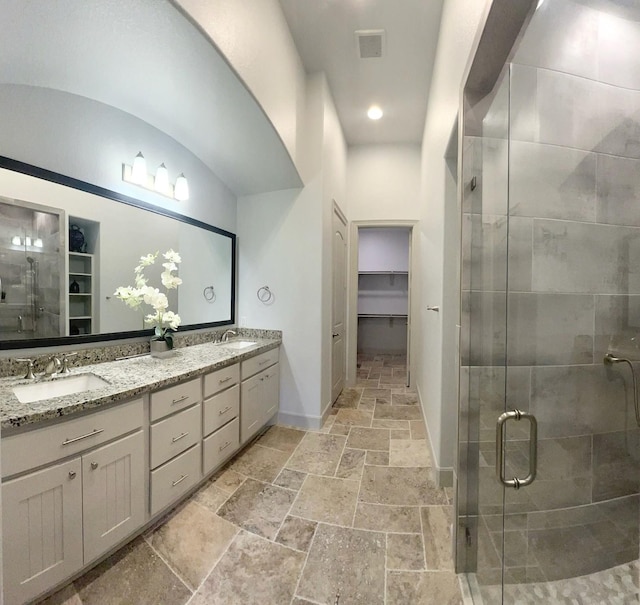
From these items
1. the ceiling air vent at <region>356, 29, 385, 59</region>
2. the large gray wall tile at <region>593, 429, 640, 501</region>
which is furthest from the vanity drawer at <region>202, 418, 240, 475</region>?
the ceiling air vent at <region>356, 29, 385, 59</region>

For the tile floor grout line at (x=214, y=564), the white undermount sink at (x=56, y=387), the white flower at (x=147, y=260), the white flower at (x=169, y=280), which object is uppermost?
the white flower at (x=147, y=260)

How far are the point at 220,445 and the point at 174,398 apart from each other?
1.96 ft

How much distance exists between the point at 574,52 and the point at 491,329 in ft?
3.81

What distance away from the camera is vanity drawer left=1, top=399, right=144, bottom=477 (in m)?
1.03

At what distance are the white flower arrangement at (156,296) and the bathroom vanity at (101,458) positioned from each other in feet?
0.79

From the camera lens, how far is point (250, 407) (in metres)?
2.32

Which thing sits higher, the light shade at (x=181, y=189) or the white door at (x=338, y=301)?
the light shade at (x=181, y=189)

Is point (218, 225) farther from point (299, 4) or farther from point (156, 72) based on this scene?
point (299, 4)

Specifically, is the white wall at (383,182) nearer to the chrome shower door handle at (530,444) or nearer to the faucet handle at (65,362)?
the chrome shower door handle at (530,444)

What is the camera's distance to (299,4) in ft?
6.53

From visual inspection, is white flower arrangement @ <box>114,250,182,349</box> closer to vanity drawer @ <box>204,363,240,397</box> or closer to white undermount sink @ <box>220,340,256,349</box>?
vanity drawer @ <box>204,363,240,397</box>

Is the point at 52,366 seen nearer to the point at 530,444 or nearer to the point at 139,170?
the point at 139,170

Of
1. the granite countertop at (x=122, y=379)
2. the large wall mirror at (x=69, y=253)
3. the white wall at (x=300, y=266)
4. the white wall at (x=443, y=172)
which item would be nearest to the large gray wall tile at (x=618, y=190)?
the white wall at (x=443, y=172)

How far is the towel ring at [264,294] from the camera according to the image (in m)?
2.87
